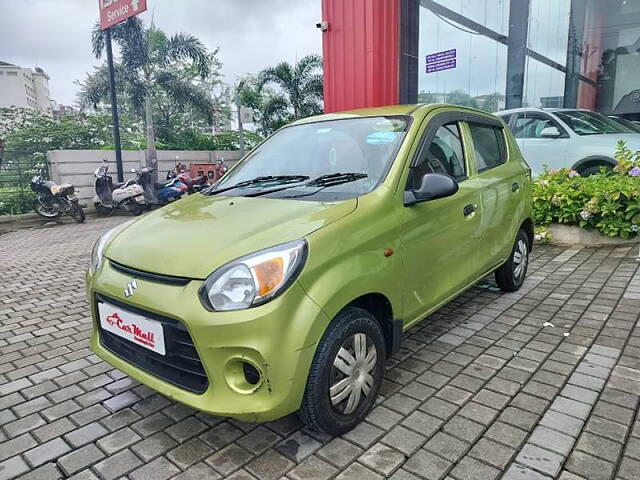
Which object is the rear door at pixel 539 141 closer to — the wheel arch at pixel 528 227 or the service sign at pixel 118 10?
the wheel arch at pixel 528 227

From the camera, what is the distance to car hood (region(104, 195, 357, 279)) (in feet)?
6.57

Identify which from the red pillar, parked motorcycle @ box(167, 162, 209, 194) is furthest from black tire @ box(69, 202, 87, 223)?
the red pillar

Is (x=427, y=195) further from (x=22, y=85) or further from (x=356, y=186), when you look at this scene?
(x=22, y=85)

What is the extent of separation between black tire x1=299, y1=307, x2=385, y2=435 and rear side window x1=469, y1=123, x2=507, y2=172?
1834 millimetres

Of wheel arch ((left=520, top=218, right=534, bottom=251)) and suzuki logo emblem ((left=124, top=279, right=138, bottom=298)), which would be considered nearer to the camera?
suzuki logo emblem ((left=124, top=279, right=138, bottom=298))

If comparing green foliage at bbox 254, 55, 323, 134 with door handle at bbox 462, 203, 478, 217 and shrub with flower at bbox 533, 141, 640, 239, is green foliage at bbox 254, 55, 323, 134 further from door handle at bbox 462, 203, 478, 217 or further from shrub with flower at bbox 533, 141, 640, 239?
door handle at bbox 462, 203, 478, 217

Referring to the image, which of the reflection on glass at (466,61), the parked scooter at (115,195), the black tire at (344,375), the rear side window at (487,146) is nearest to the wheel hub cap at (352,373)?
the black tire at (344,375)

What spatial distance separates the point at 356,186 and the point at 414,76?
6.37m

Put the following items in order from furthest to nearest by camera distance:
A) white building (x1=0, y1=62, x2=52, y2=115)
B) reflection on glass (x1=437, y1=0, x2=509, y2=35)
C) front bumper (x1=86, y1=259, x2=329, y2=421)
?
white building (x1=0, y1=62, x2=52, y2=115) < reflection on glass (x1=437, y1=0, x2=509, y2=35) < front bumper (x1=86, y1=259, x2=329, y2=421)

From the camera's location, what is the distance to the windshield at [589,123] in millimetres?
6566

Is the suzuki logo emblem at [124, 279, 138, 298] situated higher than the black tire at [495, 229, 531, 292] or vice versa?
the suzuki logo emblem at [124, 279, 138, 298]

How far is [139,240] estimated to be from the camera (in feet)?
7.70

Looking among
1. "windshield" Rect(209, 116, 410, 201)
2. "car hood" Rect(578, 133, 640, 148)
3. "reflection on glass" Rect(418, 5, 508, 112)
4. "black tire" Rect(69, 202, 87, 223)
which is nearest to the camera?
"windshield" Rect(209, 116, 410, 201)

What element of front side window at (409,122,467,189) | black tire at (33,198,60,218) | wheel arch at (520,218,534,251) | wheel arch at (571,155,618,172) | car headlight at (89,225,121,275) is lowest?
black tire at (33,198,60,218)
